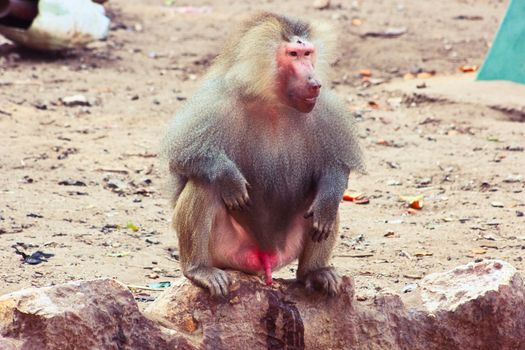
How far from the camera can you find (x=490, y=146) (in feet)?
22.6

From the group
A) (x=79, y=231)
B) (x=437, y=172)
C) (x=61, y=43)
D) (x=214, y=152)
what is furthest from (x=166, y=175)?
(x=61, y=43)

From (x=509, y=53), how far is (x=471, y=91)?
63 cm

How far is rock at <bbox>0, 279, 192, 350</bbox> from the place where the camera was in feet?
9.97

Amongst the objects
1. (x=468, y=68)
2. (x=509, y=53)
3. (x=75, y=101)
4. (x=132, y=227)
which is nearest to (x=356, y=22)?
(x=468, y=68)

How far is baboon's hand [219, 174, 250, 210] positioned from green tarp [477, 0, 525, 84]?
5115mm

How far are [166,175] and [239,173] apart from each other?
1.41ft

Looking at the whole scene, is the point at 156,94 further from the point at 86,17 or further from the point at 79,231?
the point at 79,231

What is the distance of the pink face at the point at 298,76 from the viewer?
12.0 feet

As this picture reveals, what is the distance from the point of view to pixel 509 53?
8.34 m

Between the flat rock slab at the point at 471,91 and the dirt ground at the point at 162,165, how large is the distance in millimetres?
76

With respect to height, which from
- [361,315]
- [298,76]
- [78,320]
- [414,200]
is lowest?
[414,200]

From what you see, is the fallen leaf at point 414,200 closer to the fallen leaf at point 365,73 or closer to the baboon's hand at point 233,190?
the baboon's hand at point 233,190

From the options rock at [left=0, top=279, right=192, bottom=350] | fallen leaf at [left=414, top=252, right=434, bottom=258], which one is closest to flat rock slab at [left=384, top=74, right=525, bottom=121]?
fallen leaf at [left=414, top=252, right=434, bottom=258]

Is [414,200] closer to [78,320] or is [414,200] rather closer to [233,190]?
[233,190]
